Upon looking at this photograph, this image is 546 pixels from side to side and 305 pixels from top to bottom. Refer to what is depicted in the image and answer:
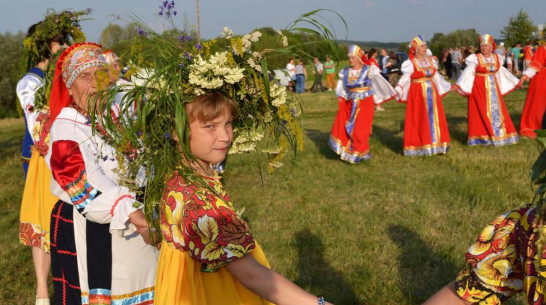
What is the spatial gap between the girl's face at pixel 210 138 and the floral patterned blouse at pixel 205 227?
0.17 metres

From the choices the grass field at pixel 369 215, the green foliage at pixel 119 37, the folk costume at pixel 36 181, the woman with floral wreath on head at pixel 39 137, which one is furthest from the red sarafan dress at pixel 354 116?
the green foliage at pixel 119 37

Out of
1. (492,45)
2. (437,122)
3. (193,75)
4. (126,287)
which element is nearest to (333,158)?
(437,122)

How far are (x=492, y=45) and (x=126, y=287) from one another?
871cm

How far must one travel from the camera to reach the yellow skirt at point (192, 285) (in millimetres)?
2109

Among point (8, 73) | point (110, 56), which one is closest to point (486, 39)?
point (110, 56)

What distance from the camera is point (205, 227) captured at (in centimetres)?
198

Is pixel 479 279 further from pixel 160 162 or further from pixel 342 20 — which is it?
pixel 160 162

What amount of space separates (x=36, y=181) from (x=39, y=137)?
35 cm

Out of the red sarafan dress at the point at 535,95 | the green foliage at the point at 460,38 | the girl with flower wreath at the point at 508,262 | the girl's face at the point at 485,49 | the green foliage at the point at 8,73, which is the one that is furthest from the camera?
the green foliage at the point at 460,38

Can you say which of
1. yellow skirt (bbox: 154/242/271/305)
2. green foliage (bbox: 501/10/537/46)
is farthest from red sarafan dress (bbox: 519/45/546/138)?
yellow skirt (bbox: 154/242/271/305)

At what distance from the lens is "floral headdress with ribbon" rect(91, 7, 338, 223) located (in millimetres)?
2117

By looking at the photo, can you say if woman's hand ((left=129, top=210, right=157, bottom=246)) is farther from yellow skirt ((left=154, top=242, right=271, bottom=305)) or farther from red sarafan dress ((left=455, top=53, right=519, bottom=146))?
red sarafan dress ((left=455, top=53, right=519, bottom=146))

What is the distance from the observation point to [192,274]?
6.91ft

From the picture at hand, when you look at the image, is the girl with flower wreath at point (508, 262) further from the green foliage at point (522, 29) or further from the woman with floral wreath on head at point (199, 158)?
the green foliage at point (522, 29)
